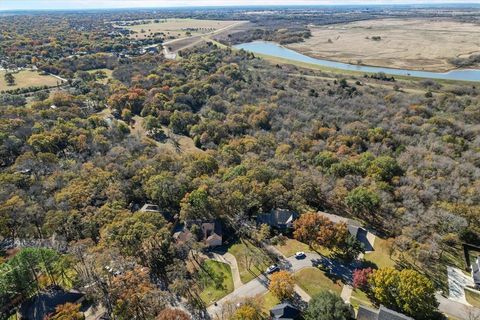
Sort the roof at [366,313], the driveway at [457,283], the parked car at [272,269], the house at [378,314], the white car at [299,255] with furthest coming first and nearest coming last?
1. the white car at [299,255]
2. the parked car at [272,269]
3. the driveway at [457,283]
4. the roof at [366,313]
5. the house at [378,314]

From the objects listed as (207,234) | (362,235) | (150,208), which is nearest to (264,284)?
(207,234)

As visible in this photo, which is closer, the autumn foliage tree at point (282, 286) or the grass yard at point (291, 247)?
the autumn foliage tree at point (282, 286)

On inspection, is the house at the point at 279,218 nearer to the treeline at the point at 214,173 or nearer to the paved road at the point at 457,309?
the treeline at the point at 214,173

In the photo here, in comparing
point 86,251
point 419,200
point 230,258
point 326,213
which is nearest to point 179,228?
point 230,258

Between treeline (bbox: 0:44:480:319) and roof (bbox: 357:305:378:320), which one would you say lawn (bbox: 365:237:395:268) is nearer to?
treeline (bbox: 0:44:480:319)

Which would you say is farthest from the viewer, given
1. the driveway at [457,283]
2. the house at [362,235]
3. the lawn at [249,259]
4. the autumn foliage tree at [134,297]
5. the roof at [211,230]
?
the roof at [211,230]

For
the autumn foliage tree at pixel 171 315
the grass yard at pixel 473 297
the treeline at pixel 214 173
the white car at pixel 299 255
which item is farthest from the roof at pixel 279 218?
the grass yard at pixel 473 297
